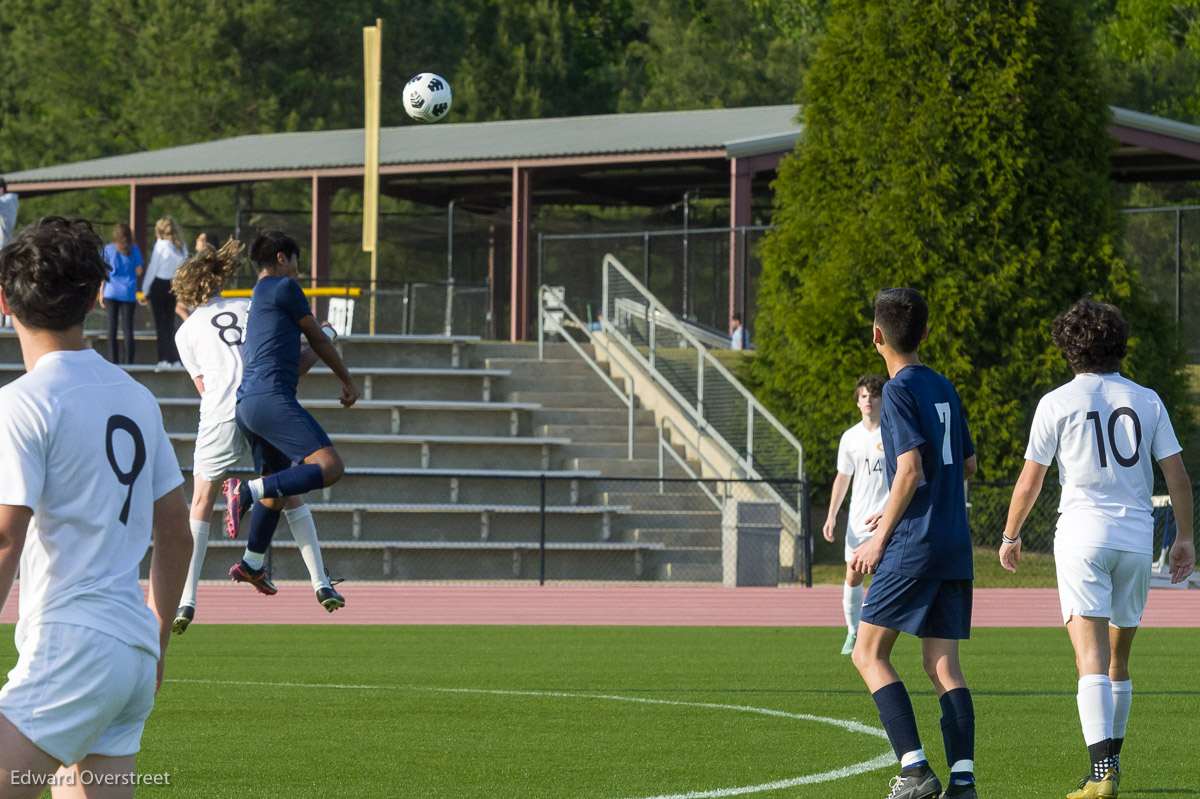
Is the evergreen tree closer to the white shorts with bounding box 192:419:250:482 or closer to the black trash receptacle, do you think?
the black trash receptacle

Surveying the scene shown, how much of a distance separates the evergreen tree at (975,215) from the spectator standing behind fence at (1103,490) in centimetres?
1442

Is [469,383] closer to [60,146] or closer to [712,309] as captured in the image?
[712,309]

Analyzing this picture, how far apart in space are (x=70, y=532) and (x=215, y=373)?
250 inches

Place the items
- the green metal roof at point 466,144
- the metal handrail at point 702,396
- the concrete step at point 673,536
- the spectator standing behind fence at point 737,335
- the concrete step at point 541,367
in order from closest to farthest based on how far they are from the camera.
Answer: the metal handrail at point 702,396
the concrete step at point 673,536
the concrete step at point 541,367
the spectator standing behind fence at point 737,335
the green metal roof at point 466,144

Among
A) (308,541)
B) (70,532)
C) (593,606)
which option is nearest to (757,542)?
(593,606)

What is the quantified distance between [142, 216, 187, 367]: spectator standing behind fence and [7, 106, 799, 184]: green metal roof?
7.80 metres

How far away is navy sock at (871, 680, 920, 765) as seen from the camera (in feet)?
19.9

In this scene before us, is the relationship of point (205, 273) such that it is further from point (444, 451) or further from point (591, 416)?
point (591, 416)

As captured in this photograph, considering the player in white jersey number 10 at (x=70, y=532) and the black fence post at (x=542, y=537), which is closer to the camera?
the player in white jersey number 10 at (x=70, y=532)

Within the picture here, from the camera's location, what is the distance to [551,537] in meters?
20.8

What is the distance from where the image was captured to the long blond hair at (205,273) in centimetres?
973

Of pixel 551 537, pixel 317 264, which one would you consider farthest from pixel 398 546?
pixel 317 264

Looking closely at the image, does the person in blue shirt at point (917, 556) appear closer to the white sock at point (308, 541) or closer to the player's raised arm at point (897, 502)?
the player's raised arm at point (897, 502)

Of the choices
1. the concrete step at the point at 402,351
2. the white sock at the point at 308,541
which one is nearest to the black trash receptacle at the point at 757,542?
the concrete step at the point at 402,351
